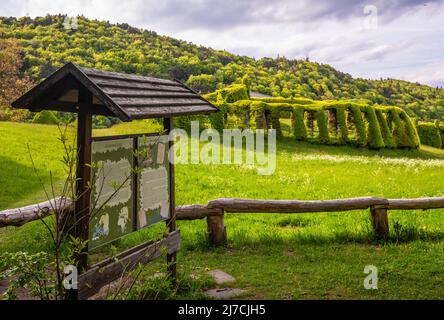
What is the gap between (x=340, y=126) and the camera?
32438 millimetres

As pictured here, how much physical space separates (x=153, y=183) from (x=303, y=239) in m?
4.02

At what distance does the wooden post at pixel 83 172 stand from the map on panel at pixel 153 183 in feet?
3.25

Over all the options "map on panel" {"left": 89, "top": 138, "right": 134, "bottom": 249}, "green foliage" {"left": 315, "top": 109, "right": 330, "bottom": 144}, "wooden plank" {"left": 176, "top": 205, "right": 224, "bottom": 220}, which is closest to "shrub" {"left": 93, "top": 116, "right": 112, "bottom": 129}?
"green foliage" {"left": 315, "top": 109, "right": 330, "bottom": 144}

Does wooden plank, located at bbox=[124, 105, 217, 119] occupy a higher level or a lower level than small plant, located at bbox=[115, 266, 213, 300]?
higher

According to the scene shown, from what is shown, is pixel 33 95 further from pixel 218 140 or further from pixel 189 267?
pixel 218 140

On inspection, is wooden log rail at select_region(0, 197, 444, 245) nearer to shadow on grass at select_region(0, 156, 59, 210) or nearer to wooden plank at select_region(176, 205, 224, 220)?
wooden plank at select_region(176, 205, 224, 220)

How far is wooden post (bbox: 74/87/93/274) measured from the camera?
4398 millimetres

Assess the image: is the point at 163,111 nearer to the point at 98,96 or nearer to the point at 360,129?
the point at 98,96

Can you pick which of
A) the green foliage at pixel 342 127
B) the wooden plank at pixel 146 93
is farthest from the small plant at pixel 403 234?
the green foliage at pixel 342 127

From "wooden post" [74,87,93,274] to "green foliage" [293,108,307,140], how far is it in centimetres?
2854

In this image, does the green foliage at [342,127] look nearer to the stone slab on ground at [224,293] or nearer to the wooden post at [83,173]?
the stone slab on ground at [224,293]

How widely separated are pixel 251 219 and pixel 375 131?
24.9m

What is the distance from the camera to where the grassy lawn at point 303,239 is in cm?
631
